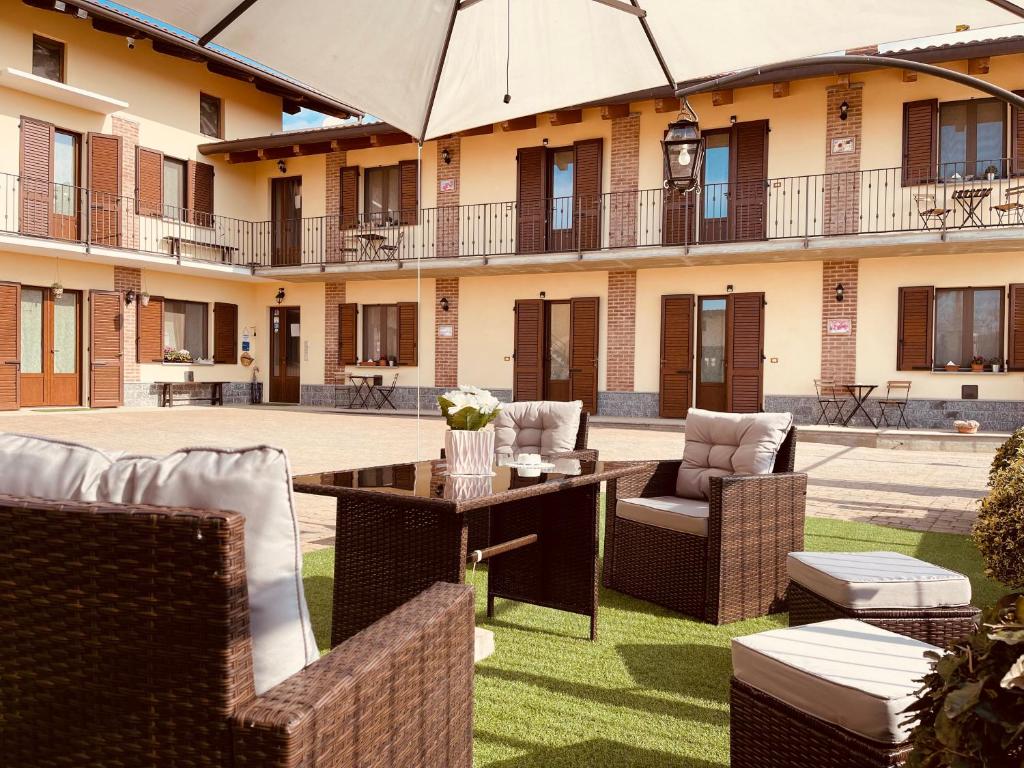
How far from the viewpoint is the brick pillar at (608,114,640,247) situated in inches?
520

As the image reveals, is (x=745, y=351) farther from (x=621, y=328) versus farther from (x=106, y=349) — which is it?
(x=106, y=349)

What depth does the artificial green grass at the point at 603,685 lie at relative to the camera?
6.54 ft

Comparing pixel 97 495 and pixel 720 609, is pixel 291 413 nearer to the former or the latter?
pixel 720 609

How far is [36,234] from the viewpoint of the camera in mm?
12773

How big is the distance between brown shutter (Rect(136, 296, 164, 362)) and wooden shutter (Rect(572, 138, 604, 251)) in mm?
8575

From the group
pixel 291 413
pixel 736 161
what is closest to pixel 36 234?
pixel 291 413

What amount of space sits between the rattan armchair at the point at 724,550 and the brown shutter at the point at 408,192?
12.5 meters

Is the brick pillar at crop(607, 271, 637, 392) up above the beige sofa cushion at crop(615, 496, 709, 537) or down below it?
above

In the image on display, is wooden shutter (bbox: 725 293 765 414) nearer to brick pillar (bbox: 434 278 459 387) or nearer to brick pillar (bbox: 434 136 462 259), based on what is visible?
brick pillar (bbox: 434 278 459 387)

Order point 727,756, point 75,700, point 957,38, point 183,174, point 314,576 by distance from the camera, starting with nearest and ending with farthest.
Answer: point 75,700 < point 727,756 < point 314,576 < point 957,38 < point 183,174

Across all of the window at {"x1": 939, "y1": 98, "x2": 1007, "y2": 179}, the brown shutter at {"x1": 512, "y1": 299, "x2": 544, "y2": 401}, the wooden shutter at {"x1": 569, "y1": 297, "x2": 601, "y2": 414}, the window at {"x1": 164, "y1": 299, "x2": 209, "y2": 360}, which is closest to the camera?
the window at {"x1": 939, "y1": 98, "x2": 1007, "y2": 179}

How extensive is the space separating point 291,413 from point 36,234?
16.9 ft

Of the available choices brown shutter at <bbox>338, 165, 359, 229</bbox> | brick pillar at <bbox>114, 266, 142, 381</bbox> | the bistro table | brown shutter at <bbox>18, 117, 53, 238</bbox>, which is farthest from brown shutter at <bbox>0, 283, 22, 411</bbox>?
the bistro table

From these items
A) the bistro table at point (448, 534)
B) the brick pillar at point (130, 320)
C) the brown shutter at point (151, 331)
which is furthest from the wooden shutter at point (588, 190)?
the bistro table at point (448, 534)
